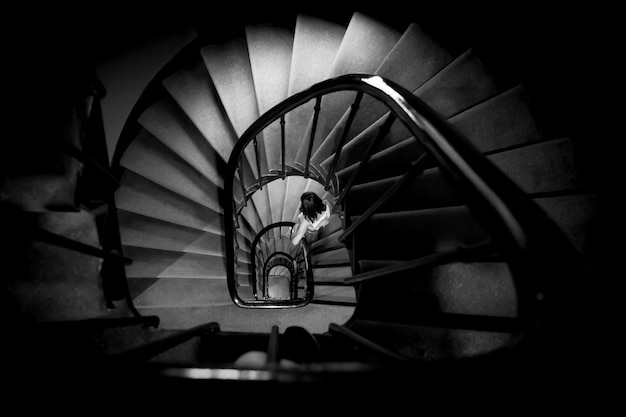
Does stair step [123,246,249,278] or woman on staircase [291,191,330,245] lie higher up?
woman on staircase [291,191,330,245]

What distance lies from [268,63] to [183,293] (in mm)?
2883

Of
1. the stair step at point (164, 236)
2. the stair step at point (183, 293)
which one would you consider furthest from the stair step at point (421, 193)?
the stair step at point (183, 293)

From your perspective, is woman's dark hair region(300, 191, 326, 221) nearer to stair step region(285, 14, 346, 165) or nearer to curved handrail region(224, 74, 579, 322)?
stair step region(285, 14, 346, 165)

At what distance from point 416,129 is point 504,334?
125cm

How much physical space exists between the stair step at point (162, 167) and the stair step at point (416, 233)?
6.74 feet

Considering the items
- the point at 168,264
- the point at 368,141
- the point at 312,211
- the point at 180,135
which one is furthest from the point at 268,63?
the point at 168,264

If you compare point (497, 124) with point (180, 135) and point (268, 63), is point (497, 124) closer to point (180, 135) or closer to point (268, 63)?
point (268, 63)

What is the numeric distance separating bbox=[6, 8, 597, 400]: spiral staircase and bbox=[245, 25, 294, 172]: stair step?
15mm

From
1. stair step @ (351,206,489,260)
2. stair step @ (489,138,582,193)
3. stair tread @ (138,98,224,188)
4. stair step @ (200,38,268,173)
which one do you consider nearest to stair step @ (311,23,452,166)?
stair step @ (489,138,582,193)

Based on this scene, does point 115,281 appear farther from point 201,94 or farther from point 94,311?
point 201,94

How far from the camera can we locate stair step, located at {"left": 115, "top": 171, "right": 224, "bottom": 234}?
2.99m

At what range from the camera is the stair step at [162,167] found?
3037 mm

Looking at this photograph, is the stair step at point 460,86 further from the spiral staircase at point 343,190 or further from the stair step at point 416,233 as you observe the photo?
the stair step at point 416,233

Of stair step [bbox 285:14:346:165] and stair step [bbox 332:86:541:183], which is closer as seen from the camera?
stair step [bbox 332:86:541:183]
